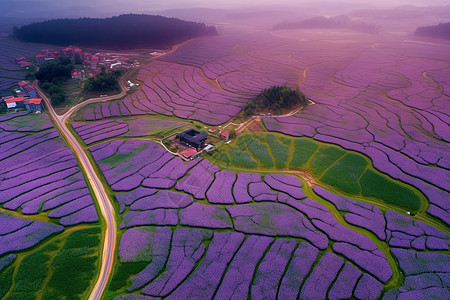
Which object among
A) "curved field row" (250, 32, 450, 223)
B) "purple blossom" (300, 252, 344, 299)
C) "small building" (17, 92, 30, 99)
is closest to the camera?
"purple blossom" (300, 252, 344, 299)

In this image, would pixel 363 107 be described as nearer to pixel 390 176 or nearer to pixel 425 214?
pixel 390 176

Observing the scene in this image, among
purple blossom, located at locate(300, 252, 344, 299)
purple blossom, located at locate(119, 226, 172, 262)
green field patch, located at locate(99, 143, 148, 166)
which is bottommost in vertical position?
purple blossom, located at locate(300, 252, 344, 299)

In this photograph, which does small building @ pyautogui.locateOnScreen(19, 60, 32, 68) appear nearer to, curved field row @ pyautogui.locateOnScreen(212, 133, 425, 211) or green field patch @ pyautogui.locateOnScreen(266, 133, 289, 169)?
curved field row @ pyautogui.locateOnScreen(212, 133, 425, 211)

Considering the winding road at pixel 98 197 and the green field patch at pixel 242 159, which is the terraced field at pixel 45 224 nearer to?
the winding road at pixel 98 197

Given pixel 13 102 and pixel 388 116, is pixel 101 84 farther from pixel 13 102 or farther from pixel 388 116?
pixel 388 116

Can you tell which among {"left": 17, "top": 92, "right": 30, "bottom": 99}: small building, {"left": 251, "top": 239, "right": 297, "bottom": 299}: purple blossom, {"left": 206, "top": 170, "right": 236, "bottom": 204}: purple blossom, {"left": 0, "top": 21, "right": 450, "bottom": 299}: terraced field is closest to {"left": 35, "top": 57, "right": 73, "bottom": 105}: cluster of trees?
{"left": 17, "top": 92, "right": 30, "bottom": 99}: small building

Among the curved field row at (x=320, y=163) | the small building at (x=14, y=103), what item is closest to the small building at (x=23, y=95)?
the small building at (x=14, y=103)

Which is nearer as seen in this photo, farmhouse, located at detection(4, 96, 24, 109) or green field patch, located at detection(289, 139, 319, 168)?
green field patch, located at detection(289, 139, 319, 168)
